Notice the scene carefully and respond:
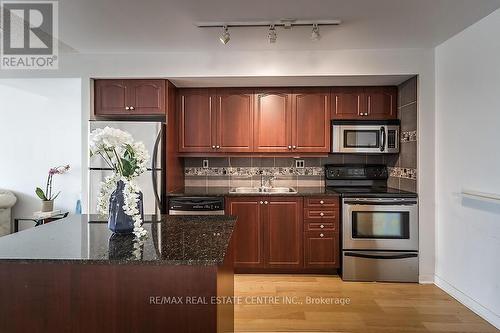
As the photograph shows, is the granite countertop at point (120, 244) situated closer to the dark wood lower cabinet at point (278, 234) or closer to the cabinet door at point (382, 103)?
the dark wood lower cabinet at point (278, 234)

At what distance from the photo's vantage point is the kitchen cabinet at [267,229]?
340 centimetres

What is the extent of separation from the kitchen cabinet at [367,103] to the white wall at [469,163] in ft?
1.81

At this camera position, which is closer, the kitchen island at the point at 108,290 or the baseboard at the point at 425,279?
the kitchen island at the point at 108,290

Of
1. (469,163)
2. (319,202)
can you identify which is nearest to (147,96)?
(319,202)

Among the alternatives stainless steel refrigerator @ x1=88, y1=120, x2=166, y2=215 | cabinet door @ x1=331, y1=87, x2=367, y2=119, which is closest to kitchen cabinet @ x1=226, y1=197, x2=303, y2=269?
stainless steel refrigerator @ x1=88, y1=120, x2=166, y2=215

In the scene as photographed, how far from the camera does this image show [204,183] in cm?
403

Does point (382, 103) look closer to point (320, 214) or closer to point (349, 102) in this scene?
point (349, 102)

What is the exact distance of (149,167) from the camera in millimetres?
3215

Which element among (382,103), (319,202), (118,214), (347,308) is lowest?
(347,308)

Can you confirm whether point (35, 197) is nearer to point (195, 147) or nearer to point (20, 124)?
point (20, 124)

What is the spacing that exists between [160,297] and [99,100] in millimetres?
2764

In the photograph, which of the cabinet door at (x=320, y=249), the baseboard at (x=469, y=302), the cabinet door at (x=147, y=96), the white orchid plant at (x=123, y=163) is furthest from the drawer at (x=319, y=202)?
the white orchid plant at (x=123, y=163)

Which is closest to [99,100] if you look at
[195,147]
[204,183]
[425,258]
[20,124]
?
[195,147]

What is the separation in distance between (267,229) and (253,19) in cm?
209
